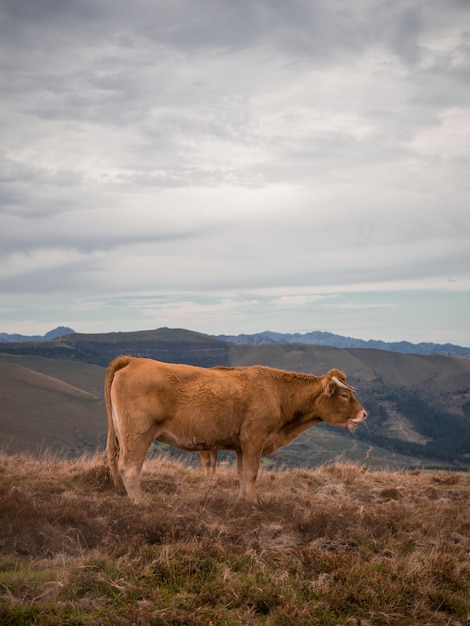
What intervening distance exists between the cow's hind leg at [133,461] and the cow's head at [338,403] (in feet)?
14.1

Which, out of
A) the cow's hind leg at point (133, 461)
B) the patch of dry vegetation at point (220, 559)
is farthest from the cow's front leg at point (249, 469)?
the cow's hind leg at point (133, 461)

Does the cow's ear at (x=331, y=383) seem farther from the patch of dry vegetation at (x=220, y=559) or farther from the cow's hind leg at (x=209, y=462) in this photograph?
the cow's hind leg at (x=209, y=462)

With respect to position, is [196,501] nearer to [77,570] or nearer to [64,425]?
[77,570]

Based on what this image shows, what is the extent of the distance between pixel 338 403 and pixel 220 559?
6.21m

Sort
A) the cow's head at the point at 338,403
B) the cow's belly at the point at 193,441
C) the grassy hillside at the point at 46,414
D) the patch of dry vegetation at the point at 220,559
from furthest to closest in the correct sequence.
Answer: the grassy hillside at the point at 46,414, the cow's head at the point at 338,403, the cow's belly at the point at 193,441, the patch of dry vegetation at the point at 220,559

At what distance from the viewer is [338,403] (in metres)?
12.9

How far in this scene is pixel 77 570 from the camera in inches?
259

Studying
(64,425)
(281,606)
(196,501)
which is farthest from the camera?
(64,425)

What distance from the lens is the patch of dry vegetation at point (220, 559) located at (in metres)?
6.11

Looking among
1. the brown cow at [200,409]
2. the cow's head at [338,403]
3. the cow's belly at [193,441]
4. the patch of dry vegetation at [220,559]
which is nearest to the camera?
the patch of dry vegetation at [220,559]

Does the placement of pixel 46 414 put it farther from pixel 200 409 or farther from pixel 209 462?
pixel 200 409

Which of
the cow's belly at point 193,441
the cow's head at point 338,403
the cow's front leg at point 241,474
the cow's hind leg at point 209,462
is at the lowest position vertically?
the cow's hind leg at point 209,462

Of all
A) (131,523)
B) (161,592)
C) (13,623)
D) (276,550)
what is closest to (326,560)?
(276,550)

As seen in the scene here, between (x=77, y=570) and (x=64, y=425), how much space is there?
143415 millimetres
